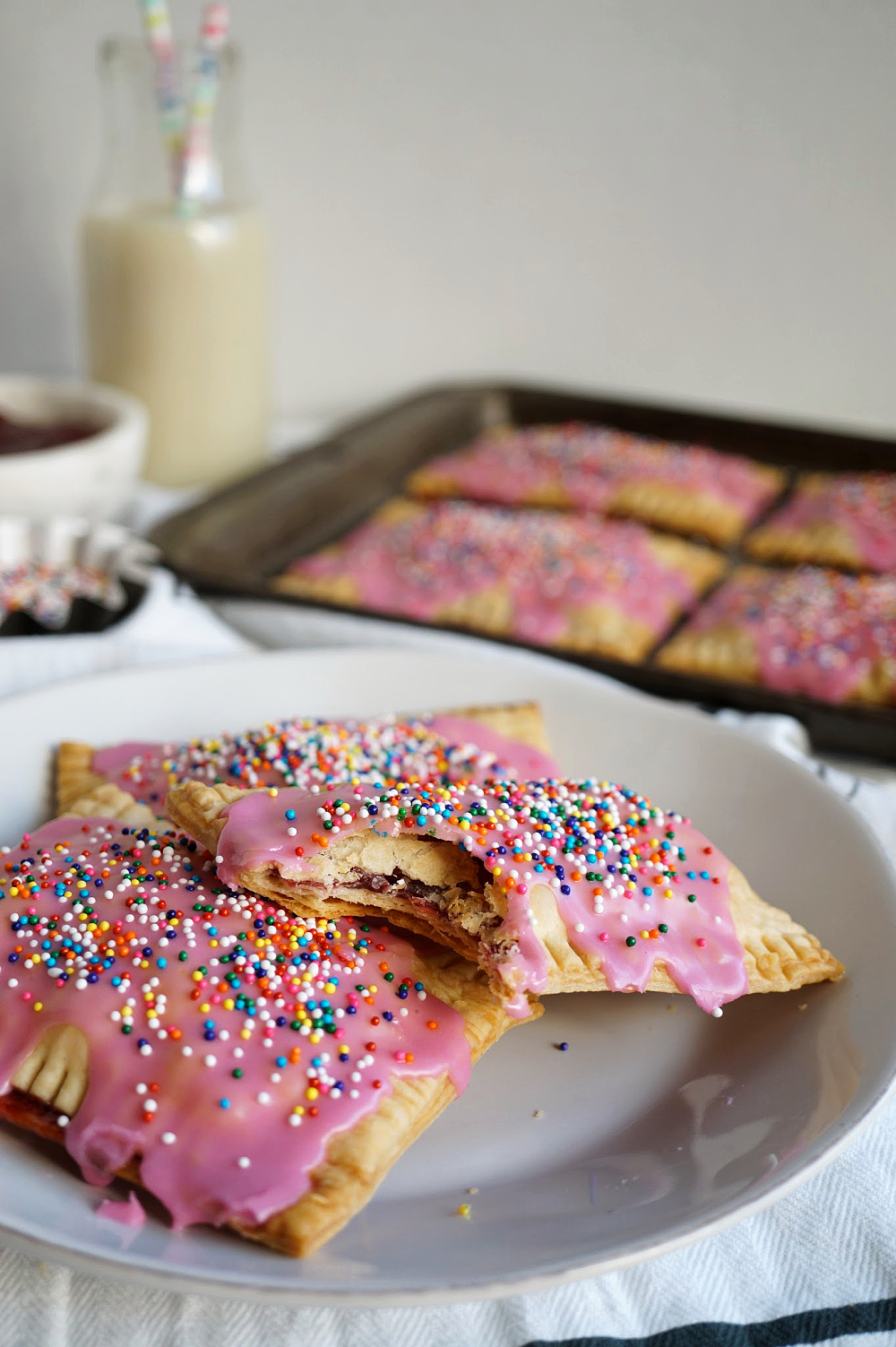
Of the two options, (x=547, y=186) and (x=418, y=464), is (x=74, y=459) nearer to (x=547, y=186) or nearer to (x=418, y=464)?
(x=418, y=464)

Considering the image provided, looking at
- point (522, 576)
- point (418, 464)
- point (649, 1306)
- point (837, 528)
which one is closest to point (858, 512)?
point (837, 528)

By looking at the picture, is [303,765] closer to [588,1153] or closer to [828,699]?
[588,1153]

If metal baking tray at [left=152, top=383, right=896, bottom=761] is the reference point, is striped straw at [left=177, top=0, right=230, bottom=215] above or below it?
above

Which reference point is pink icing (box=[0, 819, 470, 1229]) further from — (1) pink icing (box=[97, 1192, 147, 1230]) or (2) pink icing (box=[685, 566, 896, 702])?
(2) pink icing (box=[685, 566, 896, 702])

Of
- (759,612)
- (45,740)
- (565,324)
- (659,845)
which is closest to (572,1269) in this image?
(659,845)

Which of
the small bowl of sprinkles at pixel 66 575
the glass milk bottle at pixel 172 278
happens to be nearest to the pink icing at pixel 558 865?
the small bowl of sprinkles at pixel 66 575

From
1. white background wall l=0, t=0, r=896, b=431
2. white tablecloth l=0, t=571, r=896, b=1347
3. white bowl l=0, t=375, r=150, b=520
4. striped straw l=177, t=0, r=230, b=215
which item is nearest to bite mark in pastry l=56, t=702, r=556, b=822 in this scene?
white tablecloth l=0, t=571, r=896, b=1347

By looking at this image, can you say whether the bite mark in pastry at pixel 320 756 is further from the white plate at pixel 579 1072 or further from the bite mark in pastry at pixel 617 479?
the bite mark in pastry at pixel 617 479
